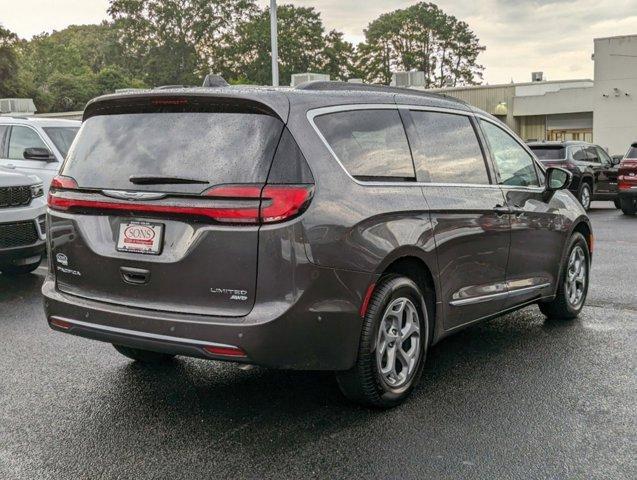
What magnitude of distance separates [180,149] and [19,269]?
5.71m

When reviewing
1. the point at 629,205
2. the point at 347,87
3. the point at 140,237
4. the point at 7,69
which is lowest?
the point at 629,205

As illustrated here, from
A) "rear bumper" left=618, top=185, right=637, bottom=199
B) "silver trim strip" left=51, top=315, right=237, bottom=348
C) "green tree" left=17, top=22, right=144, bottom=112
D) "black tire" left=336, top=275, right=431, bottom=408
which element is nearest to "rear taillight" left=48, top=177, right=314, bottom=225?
"silver trim strip" left=51, top=315, right=237, bottom=348

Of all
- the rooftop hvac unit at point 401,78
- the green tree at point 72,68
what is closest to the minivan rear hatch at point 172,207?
the rooftop hvac unit at point 401,78

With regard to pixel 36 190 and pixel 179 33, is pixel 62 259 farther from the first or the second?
pixel 179 33

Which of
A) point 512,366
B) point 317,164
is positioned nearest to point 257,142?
point 317,164

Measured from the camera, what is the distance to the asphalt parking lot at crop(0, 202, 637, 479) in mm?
3529

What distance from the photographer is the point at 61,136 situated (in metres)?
11.3

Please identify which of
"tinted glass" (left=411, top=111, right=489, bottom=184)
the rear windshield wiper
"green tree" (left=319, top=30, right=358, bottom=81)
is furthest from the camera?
"green tree" (left=319, top=30, right=358, bottom=81)

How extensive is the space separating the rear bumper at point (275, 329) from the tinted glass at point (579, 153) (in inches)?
584

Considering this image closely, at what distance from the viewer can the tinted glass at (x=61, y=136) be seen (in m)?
11.2

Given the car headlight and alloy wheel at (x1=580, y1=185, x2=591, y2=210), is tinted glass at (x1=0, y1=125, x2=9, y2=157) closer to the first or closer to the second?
the car headlight

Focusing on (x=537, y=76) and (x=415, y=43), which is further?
(x=415, y=43)

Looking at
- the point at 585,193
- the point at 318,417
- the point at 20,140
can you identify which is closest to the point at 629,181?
the point at 585,193

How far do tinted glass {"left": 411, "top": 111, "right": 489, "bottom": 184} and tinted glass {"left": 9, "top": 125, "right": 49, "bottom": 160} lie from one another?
26.4 feet
